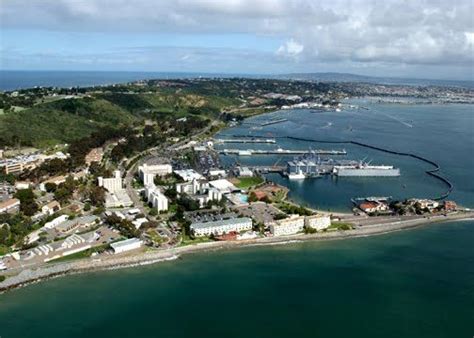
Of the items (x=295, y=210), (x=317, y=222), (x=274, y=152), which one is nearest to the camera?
(x=317, y=222)

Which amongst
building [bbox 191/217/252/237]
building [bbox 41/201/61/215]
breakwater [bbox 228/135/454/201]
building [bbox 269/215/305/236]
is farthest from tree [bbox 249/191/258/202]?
breakwater [bbox 228/135/454/201]

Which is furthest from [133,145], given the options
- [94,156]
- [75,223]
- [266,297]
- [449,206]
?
[266,297]

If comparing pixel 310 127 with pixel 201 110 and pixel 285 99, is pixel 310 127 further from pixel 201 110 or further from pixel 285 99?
pixel 285 99

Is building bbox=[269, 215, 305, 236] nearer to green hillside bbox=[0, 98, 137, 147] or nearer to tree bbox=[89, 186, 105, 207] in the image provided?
tree bbox=[89, 186, 105, 207]

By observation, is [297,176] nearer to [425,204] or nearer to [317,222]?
[425,204]

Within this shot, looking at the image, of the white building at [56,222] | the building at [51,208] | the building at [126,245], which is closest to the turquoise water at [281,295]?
the building at [126,245]

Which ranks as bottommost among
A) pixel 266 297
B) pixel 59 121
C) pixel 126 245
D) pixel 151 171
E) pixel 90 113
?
pixel 266 297

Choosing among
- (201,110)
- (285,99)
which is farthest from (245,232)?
(285,99)
